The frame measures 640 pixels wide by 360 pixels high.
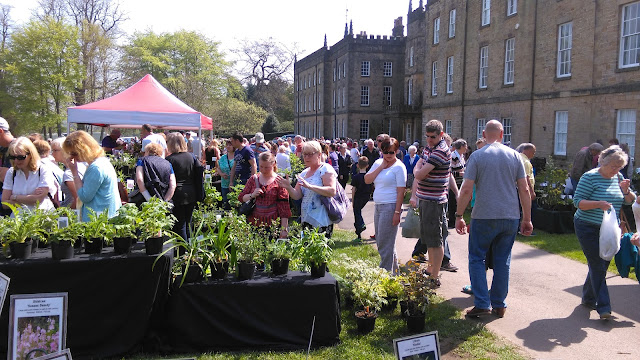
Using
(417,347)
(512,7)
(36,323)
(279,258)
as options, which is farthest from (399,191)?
(512,7)

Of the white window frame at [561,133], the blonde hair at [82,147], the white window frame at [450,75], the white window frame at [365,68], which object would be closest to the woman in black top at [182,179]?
the blonde hair at [82,147]

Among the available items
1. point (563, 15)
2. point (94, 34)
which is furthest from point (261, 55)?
point (563, 15)

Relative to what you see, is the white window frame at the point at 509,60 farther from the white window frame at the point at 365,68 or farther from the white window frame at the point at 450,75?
the white window frame at the point at 365,68

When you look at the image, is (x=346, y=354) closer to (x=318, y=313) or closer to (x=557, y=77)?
(x=318, y=313)

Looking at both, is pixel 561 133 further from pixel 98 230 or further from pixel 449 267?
pixel 98 230

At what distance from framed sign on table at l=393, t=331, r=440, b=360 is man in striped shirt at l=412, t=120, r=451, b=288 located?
3102 mm

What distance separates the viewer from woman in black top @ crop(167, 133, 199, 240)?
22.9 feet

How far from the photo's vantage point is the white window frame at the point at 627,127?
16375 millimetres

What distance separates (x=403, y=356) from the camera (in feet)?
8.79

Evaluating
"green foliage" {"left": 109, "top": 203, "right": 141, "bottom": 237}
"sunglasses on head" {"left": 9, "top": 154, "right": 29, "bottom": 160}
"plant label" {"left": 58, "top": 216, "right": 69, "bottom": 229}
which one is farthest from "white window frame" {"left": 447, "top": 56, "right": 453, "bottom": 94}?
"plant label" {"left": 58, "top": 216, "right": 69, "bottom": 229}

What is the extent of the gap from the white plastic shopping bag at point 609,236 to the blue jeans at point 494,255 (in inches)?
34.0

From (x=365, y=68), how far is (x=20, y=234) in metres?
47.3

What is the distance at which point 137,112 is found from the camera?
11172 millimetres

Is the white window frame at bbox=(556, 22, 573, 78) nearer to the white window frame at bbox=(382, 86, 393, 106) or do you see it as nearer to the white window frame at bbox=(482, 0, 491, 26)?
the white window frame at bbox=(482, 0, 491, 26)
